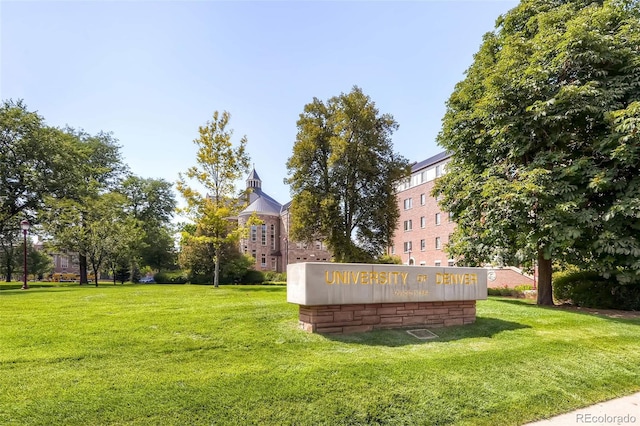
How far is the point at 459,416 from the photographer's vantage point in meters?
4.43

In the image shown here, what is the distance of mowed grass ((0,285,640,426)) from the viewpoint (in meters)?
4.00

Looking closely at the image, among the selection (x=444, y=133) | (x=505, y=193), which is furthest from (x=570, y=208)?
(x=444, y=133)

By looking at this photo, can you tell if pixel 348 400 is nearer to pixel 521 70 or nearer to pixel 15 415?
pixel 15 415

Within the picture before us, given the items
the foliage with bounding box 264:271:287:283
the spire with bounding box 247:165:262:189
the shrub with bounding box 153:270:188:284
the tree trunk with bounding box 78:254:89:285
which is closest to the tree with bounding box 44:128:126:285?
the tree trunk with bounding box 78:254:89:285

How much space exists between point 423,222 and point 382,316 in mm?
→ 36812

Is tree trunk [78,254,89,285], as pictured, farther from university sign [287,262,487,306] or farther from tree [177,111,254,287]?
university sign [287,262,487,306]

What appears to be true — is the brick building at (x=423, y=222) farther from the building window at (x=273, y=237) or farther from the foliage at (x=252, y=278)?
the building window at (x=273, y=237)

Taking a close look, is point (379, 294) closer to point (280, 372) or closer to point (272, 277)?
point (280, 372)

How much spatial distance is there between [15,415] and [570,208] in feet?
43.2

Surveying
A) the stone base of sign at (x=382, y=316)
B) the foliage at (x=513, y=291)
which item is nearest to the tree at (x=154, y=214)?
the foliage at (x=513, y=291)

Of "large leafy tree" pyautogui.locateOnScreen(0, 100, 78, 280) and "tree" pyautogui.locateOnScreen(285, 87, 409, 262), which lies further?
"large leafy tree" pyautogui.locateOnScreen(0, 100, 78, 280)

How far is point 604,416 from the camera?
4777 mm

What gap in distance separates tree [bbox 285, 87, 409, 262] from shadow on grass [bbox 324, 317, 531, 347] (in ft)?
49.0

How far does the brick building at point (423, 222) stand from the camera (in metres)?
39.6
